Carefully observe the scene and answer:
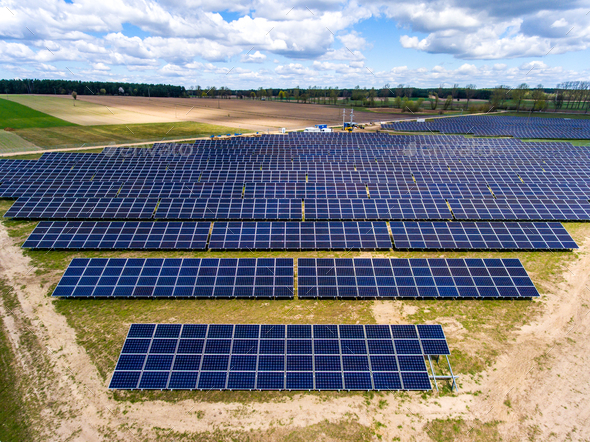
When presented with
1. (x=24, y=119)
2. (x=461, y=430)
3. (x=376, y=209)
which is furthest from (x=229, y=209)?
(x=24, y=119)

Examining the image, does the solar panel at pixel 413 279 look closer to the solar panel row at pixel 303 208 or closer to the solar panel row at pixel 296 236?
the solar panel row at pixel 296 236

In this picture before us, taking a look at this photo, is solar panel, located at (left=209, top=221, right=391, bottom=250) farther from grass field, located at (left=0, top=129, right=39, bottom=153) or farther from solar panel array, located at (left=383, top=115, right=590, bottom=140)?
solar panel array, located at (left=383, top=115, right=590, bottom=140)

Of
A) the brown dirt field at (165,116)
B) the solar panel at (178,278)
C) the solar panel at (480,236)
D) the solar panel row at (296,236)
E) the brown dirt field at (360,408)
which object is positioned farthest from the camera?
the brown dirt field at (165,116)

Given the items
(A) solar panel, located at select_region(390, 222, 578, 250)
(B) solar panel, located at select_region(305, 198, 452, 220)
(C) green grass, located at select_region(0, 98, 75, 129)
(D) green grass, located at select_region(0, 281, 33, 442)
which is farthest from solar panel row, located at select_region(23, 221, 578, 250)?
(C) green grass, located at select_region(0, 98, 75, 129)

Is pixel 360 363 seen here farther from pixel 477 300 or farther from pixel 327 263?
pixel 477 300

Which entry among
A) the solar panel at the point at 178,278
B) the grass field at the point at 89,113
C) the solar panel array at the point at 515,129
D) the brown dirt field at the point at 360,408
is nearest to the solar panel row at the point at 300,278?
the solar panel at the point at 178,278

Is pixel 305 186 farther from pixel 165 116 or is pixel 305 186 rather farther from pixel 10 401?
pixel 165 116

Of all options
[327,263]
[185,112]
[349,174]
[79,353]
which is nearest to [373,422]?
[327,263]
